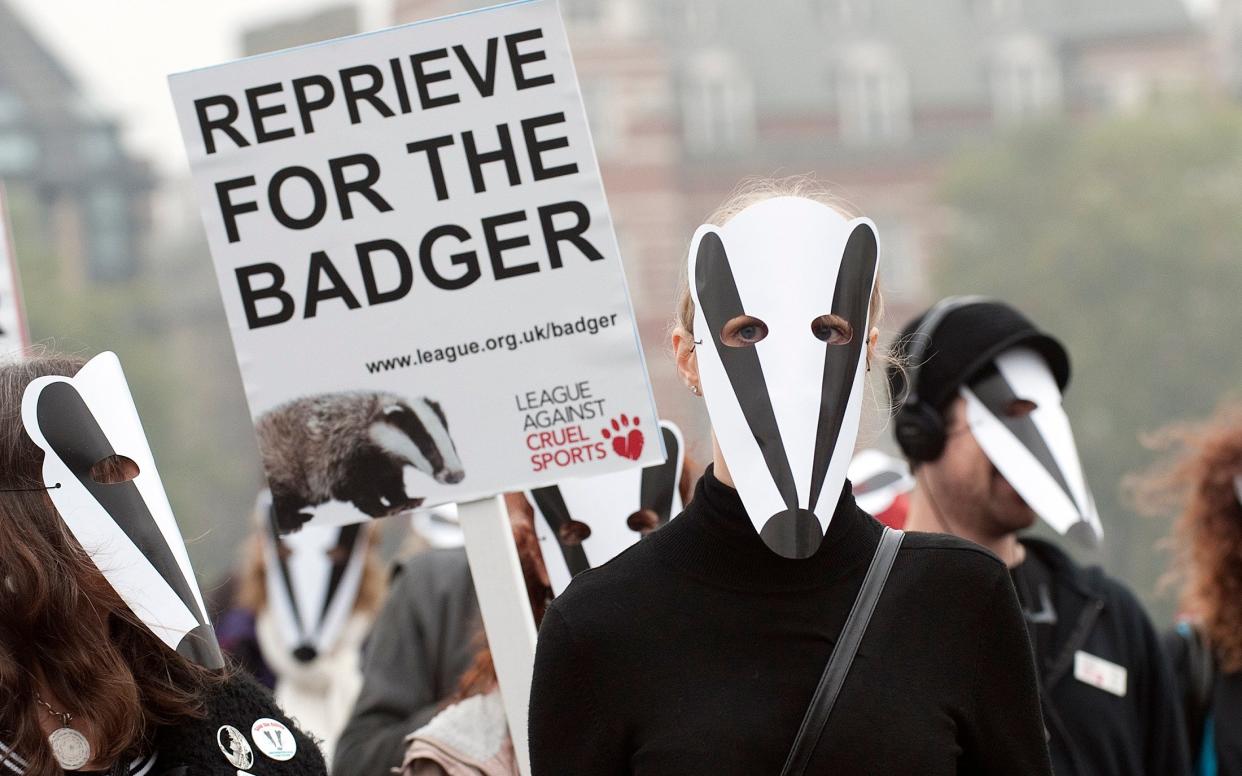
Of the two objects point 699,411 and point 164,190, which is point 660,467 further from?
point 164,190

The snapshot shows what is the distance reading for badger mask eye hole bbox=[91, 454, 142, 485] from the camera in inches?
108

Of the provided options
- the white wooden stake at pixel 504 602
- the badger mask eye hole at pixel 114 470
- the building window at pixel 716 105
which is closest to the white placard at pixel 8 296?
the white wooden stake at pixel 504 602

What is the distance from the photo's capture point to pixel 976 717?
2498 mm

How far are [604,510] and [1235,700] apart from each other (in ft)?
5.92

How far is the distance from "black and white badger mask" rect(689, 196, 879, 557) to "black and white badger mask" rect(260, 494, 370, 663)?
4640mm

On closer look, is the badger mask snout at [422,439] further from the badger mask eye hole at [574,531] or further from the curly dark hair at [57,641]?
the curly dark hair at [57,641]

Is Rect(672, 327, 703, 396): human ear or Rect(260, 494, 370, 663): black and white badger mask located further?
Rect(260, 494, 370, 663): black and white badger mask

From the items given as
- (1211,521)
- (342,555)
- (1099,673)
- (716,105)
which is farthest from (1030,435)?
(716,105)

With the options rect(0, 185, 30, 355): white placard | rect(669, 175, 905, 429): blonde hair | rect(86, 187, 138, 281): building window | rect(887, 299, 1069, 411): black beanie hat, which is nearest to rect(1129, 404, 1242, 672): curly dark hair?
rect(887, 299, 1069, 411): black beanie hat

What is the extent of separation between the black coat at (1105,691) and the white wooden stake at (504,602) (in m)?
1.40

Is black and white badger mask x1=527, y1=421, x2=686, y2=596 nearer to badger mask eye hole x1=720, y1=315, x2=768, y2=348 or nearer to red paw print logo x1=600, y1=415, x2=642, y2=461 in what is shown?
red paw print logo x1=600, y1=415, x2=642, y2=461

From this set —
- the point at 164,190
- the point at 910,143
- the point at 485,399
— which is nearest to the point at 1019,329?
the point at 485,399

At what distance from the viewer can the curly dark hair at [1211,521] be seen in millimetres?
4680

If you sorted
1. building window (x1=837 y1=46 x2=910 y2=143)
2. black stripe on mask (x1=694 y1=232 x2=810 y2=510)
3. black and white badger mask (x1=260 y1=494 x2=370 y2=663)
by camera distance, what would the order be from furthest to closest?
building window (x1=837 y1=46 x2=910 y2=143) < black and white badger mask (x1=260 y1=494 x2=370 y2=663) < black stripe on mask (x1=694 y1=232 x2=810 y2=510)
